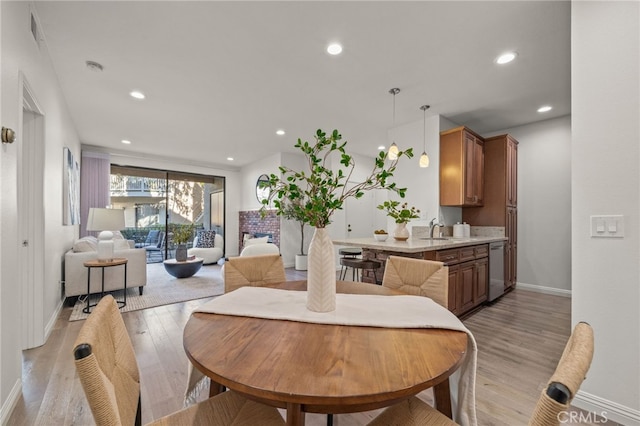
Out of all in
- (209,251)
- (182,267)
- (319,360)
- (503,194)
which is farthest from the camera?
(209,251)

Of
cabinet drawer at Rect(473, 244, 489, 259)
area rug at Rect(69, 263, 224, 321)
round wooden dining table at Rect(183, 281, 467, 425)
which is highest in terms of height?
round wooden dining table at Rect(183, 281, 467, 425)

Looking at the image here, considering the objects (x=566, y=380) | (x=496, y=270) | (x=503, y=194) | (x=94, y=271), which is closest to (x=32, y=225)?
(x=94, y=271)

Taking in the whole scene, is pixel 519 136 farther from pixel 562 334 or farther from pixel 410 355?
pixel 410 355

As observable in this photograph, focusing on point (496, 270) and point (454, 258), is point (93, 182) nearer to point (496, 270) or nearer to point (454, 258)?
point (454, 258)

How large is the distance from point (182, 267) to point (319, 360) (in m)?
4.76

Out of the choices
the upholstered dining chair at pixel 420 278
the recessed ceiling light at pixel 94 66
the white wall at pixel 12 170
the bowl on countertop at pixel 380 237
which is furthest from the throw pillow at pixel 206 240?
the upholstered dining chair at pixel 420 278

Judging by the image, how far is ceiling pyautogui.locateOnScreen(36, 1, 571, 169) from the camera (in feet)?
6.81

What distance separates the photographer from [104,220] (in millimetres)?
3732

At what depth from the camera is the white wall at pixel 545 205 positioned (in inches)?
160

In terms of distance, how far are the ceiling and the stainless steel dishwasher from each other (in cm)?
181

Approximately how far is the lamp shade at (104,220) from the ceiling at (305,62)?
1.45 metres

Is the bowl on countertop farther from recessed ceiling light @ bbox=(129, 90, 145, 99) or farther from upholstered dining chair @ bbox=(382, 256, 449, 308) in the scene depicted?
recessed ceiling light @ bbox=(129, 90, 145, 99)

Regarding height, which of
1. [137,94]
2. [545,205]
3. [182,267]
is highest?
[137,94]

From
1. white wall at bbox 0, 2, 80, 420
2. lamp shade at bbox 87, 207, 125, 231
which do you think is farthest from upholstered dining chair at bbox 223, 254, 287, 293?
lamp shade at bbox 87, 207, 125, 231
